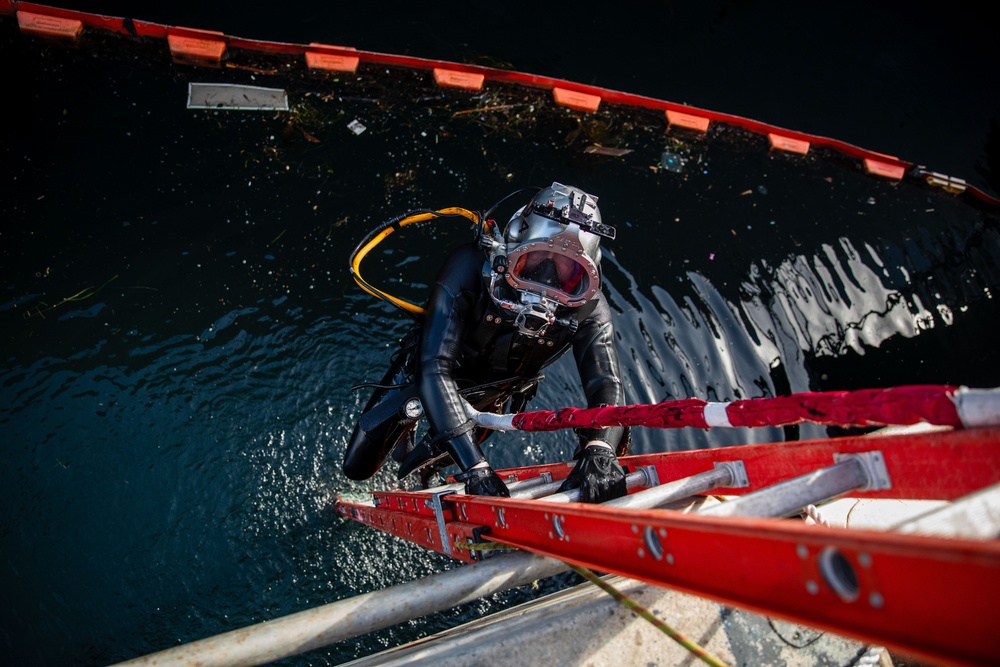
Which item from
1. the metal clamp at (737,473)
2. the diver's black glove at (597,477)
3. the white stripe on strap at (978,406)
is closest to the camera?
the white stripe on strap at (978,406)

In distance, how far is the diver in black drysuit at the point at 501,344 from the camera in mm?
3355

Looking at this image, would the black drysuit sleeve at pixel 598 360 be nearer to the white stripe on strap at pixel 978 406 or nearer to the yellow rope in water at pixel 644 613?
the yellow rope in water at pixel 644 613

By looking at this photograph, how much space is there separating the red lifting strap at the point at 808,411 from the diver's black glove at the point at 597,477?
50 cm

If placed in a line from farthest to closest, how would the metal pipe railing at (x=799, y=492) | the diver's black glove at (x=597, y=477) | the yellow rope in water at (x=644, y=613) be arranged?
the diver's black glove at (x=597, y=477)
the yellow rope in water at (x=644, y=613)
the metal pipe railing at (x=799, y=492)

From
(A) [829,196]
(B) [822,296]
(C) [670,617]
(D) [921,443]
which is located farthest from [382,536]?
(A) [829,196]

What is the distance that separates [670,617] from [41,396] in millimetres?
4566

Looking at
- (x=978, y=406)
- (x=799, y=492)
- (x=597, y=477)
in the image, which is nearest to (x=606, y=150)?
(x=597, y=477)

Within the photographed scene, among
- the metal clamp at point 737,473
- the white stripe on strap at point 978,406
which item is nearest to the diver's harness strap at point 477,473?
the metal clamp at point 737,473

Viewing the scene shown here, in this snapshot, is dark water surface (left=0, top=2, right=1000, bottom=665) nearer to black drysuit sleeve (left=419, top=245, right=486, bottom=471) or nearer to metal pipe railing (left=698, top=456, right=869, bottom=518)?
black drysuit sleeve (left=419, top=245, right=486, bottom=471)

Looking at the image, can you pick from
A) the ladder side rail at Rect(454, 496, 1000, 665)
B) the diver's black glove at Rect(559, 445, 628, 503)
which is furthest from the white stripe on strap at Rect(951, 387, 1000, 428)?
the diver's black glove at Rect(559, 445, 628, 503)

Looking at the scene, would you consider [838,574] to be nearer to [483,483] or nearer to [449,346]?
[483,483]

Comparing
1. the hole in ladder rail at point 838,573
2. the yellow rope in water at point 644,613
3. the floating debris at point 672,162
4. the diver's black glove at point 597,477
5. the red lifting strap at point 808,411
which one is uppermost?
the floating debris at point 672,162

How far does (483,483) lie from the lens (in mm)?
3225

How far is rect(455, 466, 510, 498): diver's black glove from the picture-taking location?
10.5 feet
